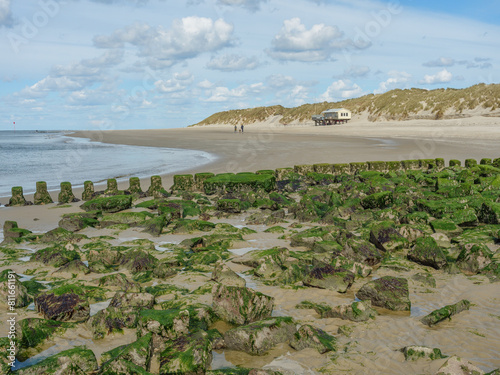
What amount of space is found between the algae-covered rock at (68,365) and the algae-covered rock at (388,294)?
350 cm

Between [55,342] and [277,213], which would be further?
[277,213]

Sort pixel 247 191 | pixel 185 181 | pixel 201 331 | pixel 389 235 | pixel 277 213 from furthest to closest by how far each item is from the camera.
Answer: pixel 185 181
pixel 247 191
pixel 277 213
pixel 389 235
pixel 201 331

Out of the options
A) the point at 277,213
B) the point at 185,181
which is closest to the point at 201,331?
the point at 277,213

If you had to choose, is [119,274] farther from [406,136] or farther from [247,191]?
[406,136]

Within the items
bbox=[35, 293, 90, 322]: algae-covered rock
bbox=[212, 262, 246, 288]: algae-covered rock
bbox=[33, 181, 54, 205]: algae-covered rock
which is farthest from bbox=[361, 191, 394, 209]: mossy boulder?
bbox=[33, 181, 54, 205]: algae-covered rock

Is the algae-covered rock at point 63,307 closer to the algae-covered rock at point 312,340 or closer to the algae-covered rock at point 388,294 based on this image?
the algae-covered rock at point 312,340

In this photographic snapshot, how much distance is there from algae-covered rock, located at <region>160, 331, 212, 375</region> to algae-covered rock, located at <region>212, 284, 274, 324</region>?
28.5 inches

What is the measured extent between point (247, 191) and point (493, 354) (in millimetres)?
10223

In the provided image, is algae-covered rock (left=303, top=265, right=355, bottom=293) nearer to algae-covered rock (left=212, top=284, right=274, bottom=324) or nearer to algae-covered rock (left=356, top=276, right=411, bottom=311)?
algae-covered rock (left=356, top=276, right=411, bottom=311)

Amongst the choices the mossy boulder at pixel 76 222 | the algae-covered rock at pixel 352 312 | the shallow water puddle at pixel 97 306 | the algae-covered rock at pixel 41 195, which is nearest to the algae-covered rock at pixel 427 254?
the algae-covered rock at pixel 352 312

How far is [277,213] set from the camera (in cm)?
1081

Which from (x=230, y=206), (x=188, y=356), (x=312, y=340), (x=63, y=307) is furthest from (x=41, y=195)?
(x=312, y=340)

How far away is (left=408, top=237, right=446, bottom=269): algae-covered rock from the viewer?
6.86m

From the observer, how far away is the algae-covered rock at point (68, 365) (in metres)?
3.77
